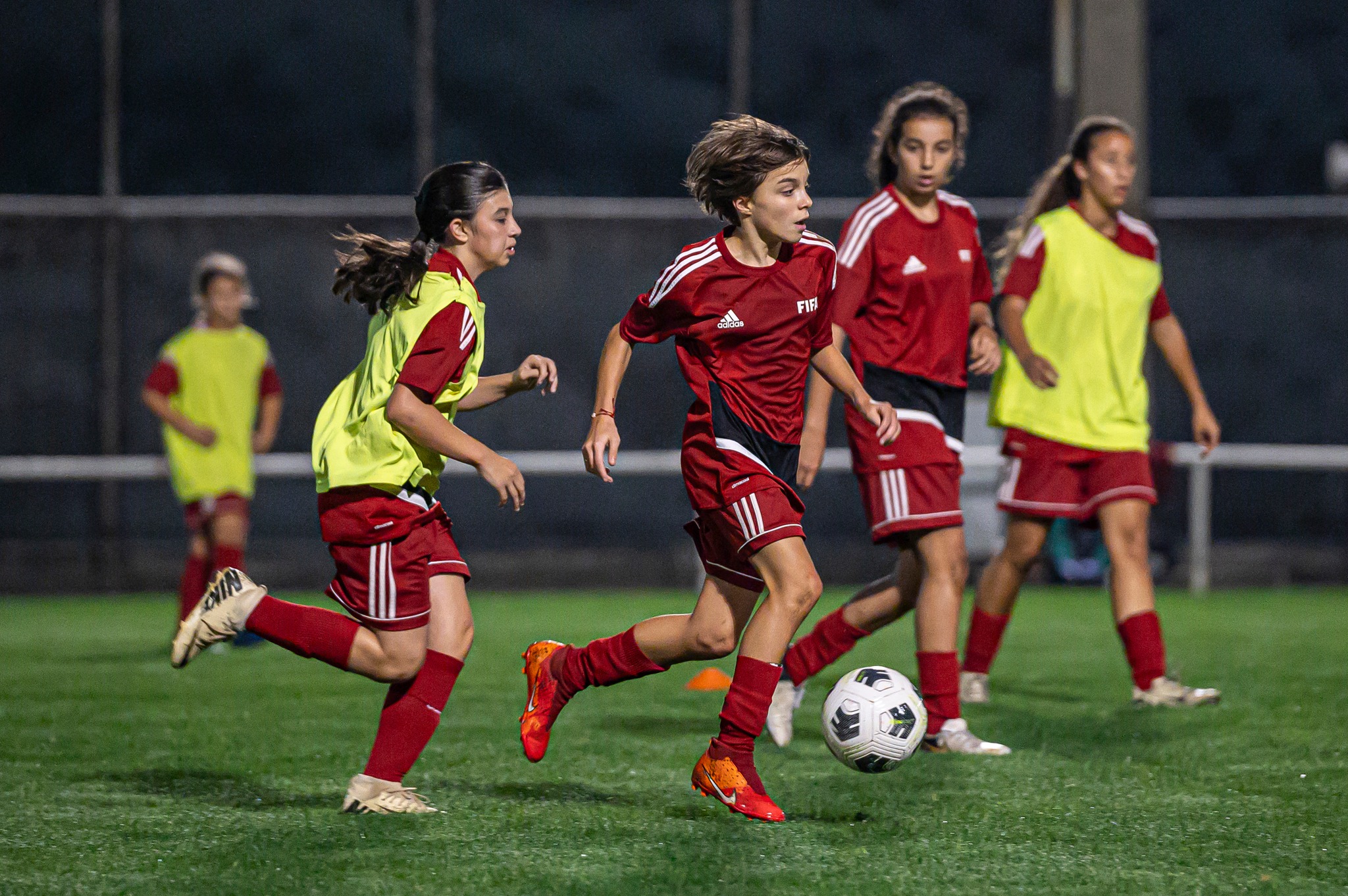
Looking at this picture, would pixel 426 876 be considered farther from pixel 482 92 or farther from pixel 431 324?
pixel 482 92

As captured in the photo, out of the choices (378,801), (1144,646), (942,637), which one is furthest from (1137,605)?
(378,801)

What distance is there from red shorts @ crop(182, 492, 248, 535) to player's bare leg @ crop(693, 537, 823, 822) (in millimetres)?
4440

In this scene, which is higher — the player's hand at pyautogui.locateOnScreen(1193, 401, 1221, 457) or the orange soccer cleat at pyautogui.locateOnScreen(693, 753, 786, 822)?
the player's hand at pyautogui.locateOnScreen(1193, 401, 1221, 457)

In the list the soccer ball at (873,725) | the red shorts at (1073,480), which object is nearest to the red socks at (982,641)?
the red shorts at (1073,480)

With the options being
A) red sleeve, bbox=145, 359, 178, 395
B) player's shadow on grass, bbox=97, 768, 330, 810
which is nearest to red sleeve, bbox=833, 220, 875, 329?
player's shadow on grass, bbox=97, 768, 330, 810

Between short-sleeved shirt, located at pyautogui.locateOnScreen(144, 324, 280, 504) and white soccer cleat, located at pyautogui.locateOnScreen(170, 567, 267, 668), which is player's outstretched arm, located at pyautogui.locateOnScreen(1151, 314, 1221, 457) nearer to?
white soccer cleat, located at pyautogui.locateOnScreen(170, 567, 267, 668)

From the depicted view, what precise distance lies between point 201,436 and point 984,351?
4105 mm

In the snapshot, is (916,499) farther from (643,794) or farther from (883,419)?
(643,794)

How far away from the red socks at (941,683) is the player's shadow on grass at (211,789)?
1.78 m

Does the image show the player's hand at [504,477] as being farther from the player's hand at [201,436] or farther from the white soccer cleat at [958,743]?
the player's hand at [201,436]

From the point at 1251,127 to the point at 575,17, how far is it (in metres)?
4.48

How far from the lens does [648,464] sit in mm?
10195

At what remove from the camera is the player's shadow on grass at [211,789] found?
4.27 metres

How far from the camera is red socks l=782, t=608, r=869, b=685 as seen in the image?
5.40 metres
